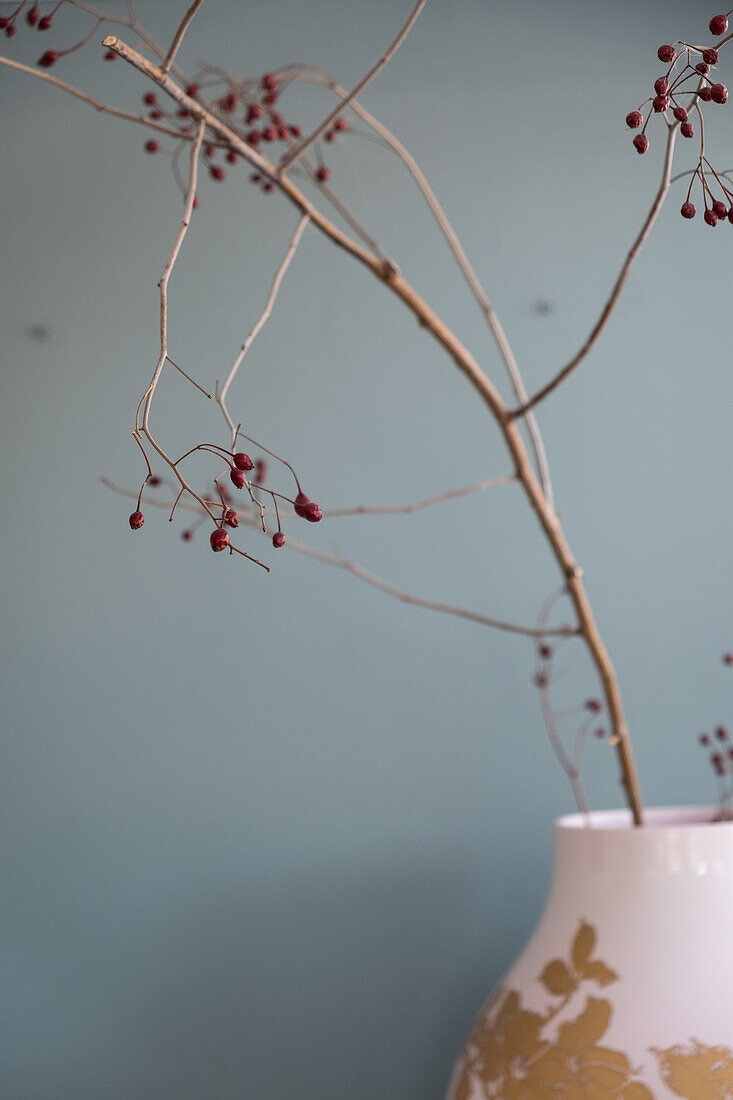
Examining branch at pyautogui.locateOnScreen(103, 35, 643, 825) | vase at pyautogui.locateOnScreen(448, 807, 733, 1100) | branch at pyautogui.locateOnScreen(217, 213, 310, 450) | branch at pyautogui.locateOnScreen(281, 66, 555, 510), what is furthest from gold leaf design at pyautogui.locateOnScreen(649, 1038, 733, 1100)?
branch at pyautogui.locateOnScreen(217, 213, 310, 450)

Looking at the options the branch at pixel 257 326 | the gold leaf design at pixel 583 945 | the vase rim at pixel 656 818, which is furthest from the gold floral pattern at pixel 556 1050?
the branch at pixel 257 326

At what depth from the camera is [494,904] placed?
1.18m

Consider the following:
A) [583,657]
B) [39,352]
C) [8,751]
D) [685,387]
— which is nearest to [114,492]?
[39,352]

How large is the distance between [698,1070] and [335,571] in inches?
27.8

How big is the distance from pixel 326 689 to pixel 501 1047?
0.52 m

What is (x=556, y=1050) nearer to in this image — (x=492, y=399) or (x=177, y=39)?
(x=492, y=399)

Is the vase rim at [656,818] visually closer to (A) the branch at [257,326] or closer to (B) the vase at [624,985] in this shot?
(B) the vase at [624,985]

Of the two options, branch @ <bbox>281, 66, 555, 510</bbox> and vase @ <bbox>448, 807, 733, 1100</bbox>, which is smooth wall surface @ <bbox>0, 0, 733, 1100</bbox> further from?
vase @ <bbox>448, 807, 733, 1100</bbox>

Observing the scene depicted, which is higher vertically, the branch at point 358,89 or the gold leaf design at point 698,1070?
the branch at point 358,89

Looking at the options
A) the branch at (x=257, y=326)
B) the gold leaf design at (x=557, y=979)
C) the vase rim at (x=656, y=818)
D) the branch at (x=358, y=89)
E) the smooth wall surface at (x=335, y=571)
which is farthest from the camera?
the smooth wall surface at (x=335, y=571)

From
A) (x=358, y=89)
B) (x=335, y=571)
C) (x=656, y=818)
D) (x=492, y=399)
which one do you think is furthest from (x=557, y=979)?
(x=358, y=89)

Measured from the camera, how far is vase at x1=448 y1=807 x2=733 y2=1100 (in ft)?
2.42

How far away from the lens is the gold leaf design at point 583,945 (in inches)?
31.4

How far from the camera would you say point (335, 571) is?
49.5 inches
